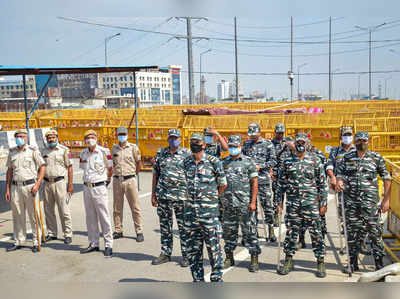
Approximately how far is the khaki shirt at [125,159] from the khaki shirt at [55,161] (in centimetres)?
82

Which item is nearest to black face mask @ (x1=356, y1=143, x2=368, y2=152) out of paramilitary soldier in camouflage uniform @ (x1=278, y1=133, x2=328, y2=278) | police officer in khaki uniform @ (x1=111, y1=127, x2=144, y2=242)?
paramilitary soldier in camouflage uniform @ (x1=278, y1=133, x2=328, y2=278)

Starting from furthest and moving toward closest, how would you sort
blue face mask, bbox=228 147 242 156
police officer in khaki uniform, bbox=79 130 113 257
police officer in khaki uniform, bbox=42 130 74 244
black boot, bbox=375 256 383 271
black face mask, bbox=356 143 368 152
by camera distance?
police officer in khaki uniform, bbox=42 130 74 244 < police officer in khaki uniform, bbox=79 130 113 257 < blue face mask, bbox=228 147 242 156 < black boot, bbox=375 256 383 271 < black face mask, bbox=356 143 368 152

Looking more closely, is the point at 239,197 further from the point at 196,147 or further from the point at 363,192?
the point at 363,192

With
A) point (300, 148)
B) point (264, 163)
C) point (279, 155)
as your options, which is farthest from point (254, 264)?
point (279, 155)

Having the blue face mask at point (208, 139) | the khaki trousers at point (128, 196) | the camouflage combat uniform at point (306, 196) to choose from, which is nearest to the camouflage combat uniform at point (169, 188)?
the khaki trousers at point (128, 196)

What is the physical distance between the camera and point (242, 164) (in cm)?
544

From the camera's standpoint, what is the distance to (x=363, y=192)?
521 cm

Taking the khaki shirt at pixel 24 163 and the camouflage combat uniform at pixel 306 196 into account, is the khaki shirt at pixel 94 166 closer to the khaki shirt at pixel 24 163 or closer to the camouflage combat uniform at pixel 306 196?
the khaki shirt at pixel 24 163

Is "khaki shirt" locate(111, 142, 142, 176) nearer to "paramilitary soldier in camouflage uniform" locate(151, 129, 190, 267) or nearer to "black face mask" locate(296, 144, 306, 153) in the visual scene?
"paramilitary soldier in camouflage uniform" locate(151, 129, 190, 267)

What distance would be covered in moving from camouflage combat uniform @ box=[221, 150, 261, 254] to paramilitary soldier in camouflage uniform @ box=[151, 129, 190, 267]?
1.97 ft

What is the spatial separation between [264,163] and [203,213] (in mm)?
2874

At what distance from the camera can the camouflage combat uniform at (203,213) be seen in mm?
4484

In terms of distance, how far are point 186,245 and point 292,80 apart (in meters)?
35.0

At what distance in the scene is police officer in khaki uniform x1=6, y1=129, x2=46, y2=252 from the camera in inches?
260
